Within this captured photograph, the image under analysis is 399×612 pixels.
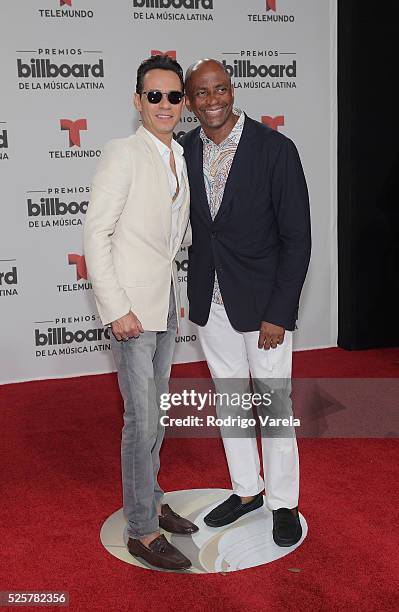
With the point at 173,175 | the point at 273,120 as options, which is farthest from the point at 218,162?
the point at 273,120

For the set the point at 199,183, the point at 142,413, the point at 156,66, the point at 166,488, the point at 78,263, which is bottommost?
the point at 166,488

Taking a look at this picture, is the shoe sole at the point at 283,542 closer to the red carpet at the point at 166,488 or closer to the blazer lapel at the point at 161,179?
the red carpet at the point at 166,488

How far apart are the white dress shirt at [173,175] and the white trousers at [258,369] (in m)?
0.39

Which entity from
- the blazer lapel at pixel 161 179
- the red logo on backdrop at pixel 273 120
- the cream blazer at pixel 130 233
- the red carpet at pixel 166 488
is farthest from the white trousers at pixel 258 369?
the red logo on backdrop at pixel 273 120

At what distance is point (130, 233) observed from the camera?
2682 millimetres

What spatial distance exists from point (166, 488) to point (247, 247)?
4.32 ft

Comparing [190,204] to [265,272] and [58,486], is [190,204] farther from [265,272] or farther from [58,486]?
[58,486]

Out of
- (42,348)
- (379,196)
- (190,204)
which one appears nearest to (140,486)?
(190,204)

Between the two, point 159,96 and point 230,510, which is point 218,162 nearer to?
point 159,96

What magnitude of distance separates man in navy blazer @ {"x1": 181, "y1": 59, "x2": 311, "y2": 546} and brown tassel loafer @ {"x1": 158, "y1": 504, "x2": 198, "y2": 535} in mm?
331

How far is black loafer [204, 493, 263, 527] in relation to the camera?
10.7ft

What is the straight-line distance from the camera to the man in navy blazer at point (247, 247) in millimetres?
2836

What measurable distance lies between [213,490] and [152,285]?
1275mm

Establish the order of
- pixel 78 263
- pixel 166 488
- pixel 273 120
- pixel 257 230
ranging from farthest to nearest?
pixel 273 120, pixel 78 263, pixel 166 488, pixel 257 230
